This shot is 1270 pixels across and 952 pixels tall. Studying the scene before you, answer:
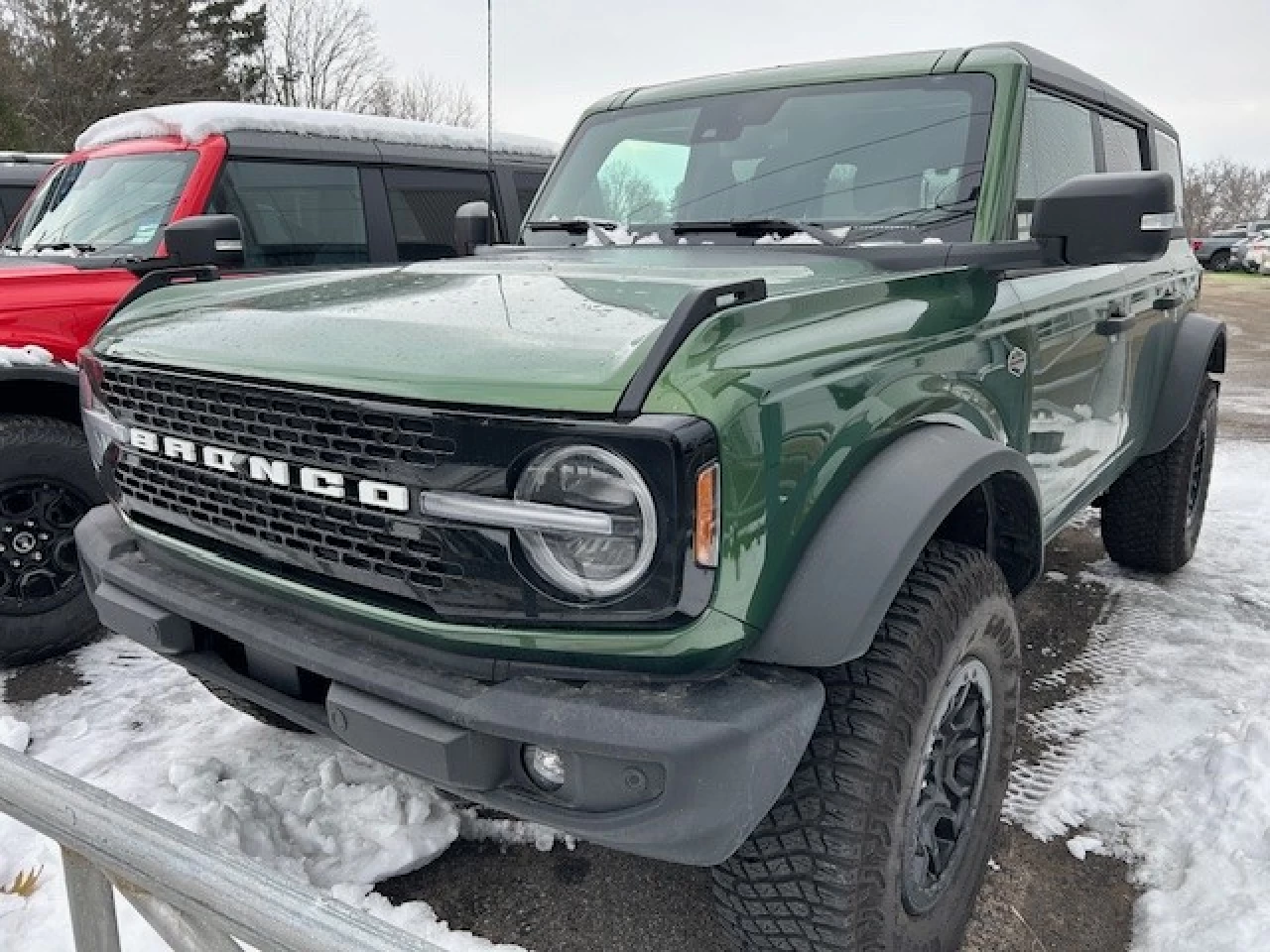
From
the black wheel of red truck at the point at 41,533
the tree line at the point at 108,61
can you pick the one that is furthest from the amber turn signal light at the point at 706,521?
the tree line at the point at 108,61

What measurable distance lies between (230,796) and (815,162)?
229 centimetres

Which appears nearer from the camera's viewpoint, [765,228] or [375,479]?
[375,479]

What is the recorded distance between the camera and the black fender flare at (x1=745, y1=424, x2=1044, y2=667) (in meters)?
1.61

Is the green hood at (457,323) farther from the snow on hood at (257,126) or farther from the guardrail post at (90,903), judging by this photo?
the snow on hood at (257,126)

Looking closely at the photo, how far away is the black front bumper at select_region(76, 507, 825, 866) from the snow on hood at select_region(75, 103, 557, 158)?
3.32 m

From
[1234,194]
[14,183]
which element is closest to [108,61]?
[14,183]

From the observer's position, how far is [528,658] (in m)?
1.65

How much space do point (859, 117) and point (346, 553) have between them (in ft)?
6.19

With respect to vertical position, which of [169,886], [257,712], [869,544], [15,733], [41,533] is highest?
[869,544]

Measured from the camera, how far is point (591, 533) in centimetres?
154

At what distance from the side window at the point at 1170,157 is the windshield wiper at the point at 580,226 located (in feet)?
8.41

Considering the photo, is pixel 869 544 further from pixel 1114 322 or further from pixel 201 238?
pixel 201 238

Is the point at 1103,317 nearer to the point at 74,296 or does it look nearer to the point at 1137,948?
the point at 1137,948

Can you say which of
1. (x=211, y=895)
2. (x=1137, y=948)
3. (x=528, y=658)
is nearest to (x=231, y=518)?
(x=528, y=658)
